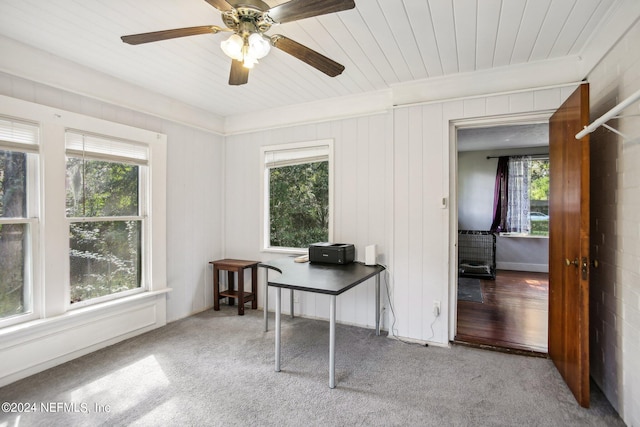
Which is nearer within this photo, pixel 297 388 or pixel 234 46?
pixel 234 46

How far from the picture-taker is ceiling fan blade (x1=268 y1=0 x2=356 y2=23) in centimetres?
139

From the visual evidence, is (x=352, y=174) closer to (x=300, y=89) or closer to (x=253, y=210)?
(x=300, y=89)

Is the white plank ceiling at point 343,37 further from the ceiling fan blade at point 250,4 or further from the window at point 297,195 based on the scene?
the window at point 297,195

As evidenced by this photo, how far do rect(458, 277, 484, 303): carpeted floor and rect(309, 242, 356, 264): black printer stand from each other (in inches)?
85.3

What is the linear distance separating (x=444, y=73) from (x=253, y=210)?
2.58m

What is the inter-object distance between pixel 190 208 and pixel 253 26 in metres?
2.59

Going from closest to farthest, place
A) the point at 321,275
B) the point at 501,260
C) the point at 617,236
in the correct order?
the point at 617,236
the point at 321,275
the point at 501,260

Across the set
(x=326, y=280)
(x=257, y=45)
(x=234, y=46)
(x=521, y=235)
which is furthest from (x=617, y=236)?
(x=521, y=235)

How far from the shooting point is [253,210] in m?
4.07

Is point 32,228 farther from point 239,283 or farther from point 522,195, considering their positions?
point 522,195

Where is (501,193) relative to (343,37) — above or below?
below

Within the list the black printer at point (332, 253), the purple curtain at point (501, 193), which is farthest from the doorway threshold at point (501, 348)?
the purple curtain at point (501, 193)

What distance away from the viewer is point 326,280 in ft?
8.23

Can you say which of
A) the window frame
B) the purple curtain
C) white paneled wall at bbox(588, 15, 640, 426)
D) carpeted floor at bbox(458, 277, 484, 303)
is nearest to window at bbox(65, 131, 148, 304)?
the window frame
